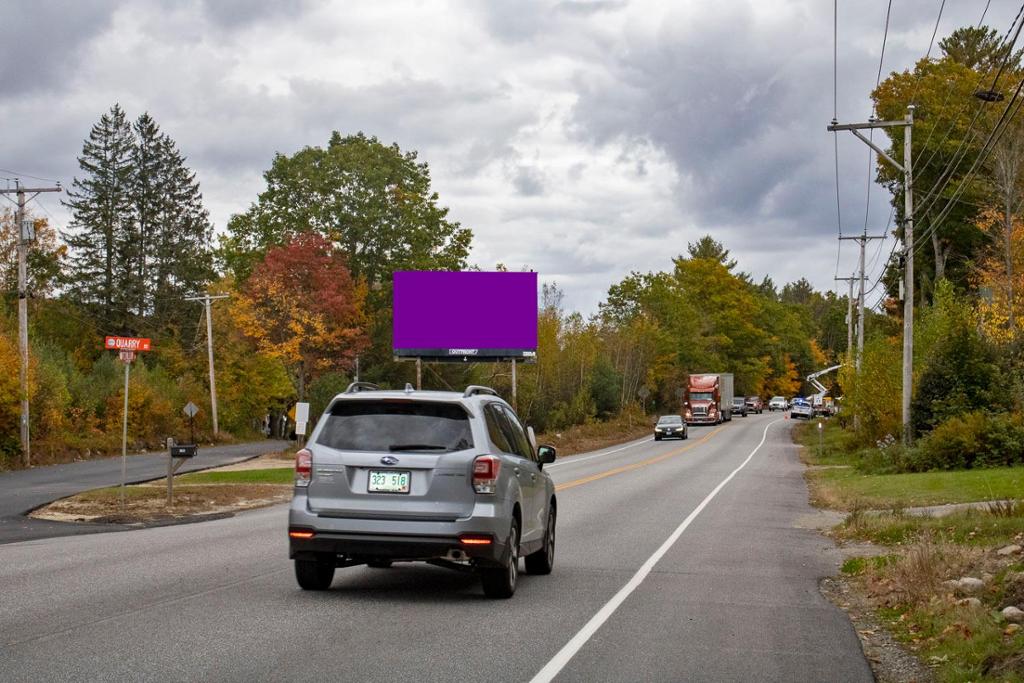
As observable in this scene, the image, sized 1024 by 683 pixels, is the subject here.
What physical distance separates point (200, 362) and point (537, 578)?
220 feet

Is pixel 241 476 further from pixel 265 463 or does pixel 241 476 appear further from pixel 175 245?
pixel 175 245

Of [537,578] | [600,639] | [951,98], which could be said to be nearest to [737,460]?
[951,98]

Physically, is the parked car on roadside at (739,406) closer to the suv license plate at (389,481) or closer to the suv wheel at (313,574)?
the suv wheel at (313,574)

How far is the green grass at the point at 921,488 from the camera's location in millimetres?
23547

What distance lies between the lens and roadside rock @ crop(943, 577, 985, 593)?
34.6 ft

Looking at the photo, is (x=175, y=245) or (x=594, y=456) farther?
(x=175, y=245)

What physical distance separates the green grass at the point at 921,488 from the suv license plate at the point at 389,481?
1281 centimetres

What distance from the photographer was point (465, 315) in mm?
52656

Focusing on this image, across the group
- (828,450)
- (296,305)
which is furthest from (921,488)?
(296,305)

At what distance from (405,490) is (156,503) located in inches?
576

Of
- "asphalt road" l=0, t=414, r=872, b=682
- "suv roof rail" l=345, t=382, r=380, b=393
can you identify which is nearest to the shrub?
"asphalt road" l=0, t=414, r=872, b=682

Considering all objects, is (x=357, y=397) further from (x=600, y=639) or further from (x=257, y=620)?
(x=600, y=639)

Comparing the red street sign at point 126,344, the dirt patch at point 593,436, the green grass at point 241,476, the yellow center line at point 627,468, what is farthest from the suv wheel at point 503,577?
the dirt patch at point 593,436

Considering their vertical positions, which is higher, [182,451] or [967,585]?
[182,451]
